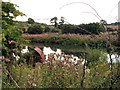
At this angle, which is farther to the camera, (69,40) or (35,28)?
(35,28)

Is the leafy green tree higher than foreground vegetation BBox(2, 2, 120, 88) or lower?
higher

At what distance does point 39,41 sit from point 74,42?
14.8 ft

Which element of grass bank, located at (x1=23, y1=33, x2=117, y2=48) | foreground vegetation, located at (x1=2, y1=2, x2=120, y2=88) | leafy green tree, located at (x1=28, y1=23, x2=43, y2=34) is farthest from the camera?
leafy green tree, located at (x1=28, y1=23, x2=43, y2=34)

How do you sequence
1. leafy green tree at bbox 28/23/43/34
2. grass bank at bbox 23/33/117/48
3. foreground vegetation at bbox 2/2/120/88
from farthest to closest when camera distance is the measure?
leafy green tree at bbox 28/23/43/34 → grass bank at bbox 23/33/117/48 → foreground vegetation at bbox 2/2/120/88

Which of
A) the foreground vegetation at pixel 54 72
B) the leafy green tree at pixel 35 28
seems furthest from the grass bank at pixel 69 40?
the foreground vegetation at pixel 54 72

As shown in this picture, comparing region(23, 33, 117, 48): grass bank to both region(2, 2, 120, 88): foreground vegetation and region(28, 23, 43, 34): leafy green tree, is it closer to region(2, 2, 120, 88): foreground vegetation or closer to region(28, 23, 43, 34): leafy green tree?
region(28, 23, 43, 34): leafy green tree

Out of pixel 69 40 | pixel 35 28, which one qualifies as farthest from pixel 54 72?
pixel 35 28

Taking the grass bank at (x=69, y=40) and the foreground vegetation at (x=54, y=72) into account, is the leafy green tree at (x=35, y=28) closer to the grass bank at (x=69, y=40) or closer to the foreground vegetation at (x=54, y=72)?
the grass bank at (x=69, y=40)

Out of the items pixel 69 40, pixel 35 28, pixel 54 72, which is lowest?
pixel 54 72

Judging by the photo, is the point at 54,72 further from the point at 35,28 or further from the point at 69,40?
the point at 35,28

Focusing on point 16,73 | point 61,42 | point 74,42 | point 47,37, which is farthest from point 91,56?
point 47,37

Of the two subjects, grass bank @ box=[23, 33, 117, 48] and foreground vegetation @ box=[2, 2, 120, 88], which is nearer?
foreground vegetation @ box=[2, 2, 120, 88]

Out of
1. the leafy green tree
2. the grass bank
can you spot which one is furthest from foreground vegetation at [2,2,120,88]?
the leafy green tree

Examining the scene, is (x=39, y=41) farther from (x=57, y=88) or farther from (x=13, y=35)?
(x=57, y=88)
